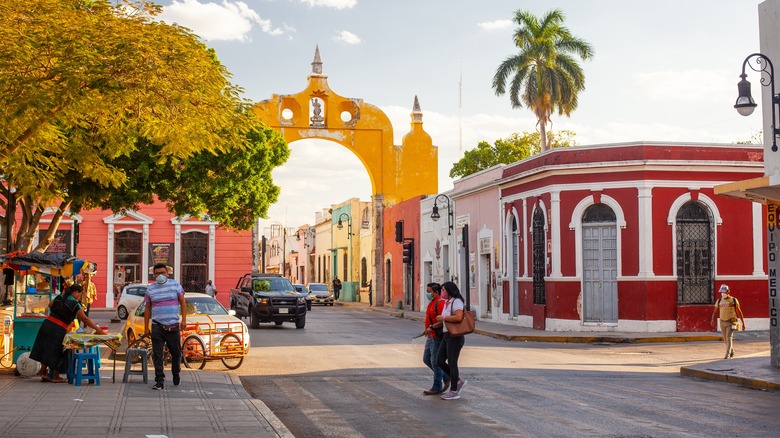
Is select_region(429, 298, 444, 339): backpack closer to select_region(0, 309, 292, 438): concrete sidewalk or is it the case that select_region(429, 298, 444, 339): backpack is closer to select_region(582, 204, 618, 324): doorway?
select_region(0, 309, 292, 438): concrete sidewalk

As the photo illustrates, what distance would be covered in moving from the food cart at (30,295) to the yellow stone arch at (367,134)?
113 feet

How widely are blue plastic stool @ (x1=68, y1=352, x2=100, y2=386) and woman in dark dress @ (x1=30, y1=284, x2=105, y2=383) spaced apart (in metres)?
0.34

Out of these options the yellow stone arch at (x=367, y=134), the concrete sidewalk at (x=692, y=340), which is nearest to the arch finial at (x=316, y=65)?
the yellow stone arch at (x=367, y=134)

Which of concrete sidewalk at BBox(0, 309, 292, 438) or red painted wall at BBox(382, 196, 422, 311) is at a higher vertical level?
red painted wall at BBox(382, 196, 422, 311)

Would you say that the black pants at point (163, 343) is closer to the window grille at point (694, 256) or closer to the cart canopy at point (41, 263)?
the cart canopy at point (41, 263)

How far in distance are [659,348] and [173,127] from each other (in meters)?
15.7

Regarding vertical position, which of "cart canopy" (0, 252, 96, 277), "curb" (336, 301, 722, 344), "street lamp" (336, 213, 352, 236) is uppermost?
"street lamp" (336, 213, 352, 236)

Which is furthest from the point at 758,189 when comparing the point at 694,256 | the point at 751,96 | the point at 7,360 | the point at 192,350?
the point at 7,360

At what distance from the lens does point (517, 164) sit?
3534 centimetres

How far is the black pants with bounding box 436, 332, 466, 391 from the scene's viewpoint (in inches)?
544

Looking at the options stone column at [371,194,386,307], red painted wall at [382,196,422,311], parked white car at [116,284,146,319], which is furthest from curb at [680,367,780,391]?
stone column at [371,194,386,307]

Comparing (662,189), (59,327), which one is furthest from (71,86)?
(662,189)

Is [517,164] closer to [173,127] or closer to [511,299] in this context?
[511,299]

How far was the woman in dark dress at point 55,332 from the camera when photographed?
14.5m
